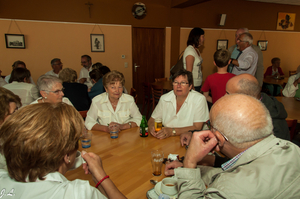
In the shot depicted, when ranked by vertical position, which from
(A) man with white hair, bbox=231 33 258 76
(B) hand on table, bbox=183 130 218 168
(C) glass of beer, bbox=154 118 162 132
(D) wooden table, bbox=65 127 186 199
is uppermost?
(A) man with white hair, bbox=231 33 258 76

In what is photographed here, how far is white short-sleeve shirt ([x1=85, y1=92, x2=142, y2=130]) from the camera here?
8.45ft

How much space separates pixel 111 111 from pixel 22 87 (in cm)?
185

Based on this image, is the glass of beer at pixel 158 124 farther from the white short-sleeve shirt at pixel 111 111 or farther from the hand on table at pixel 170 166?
the hand on table at pixel 170 166

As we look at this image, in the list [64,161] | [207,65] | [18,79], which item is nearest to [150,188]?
[64,161]

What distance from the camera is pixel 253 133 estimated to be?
1.01 meters

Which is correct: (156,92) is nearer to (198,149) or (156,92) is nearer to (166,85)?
(166,85)

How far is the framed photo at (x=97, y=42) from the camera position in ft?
20.2

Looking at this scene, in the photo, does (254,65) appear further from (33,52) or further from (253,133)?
(33,52)

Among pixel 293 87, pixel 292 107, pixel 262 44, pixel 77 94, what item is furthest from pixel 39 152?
pixel 262 44

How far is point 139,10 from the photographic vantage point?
252 inches

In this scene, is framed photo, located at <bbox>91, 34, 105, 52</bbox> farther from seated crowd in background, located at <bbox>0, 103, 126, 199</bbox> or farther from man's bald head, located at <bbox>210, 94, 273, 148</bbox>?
man's bald head, located at <bbox>210, 94, 273, 148</bbox>

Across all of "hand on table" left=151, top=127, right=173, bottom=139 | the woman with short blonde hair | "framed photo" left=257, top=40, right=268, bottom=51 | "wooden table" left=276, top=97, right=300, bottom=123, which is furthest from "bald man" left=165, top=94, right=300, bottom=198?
"framed photo" left=257, top=40, right=268, bottom=51

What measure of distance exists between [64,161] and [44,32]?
5.63 m

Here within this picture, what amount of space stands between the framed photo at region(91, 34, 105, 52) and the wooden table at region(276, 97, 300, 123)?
4.90 meters
